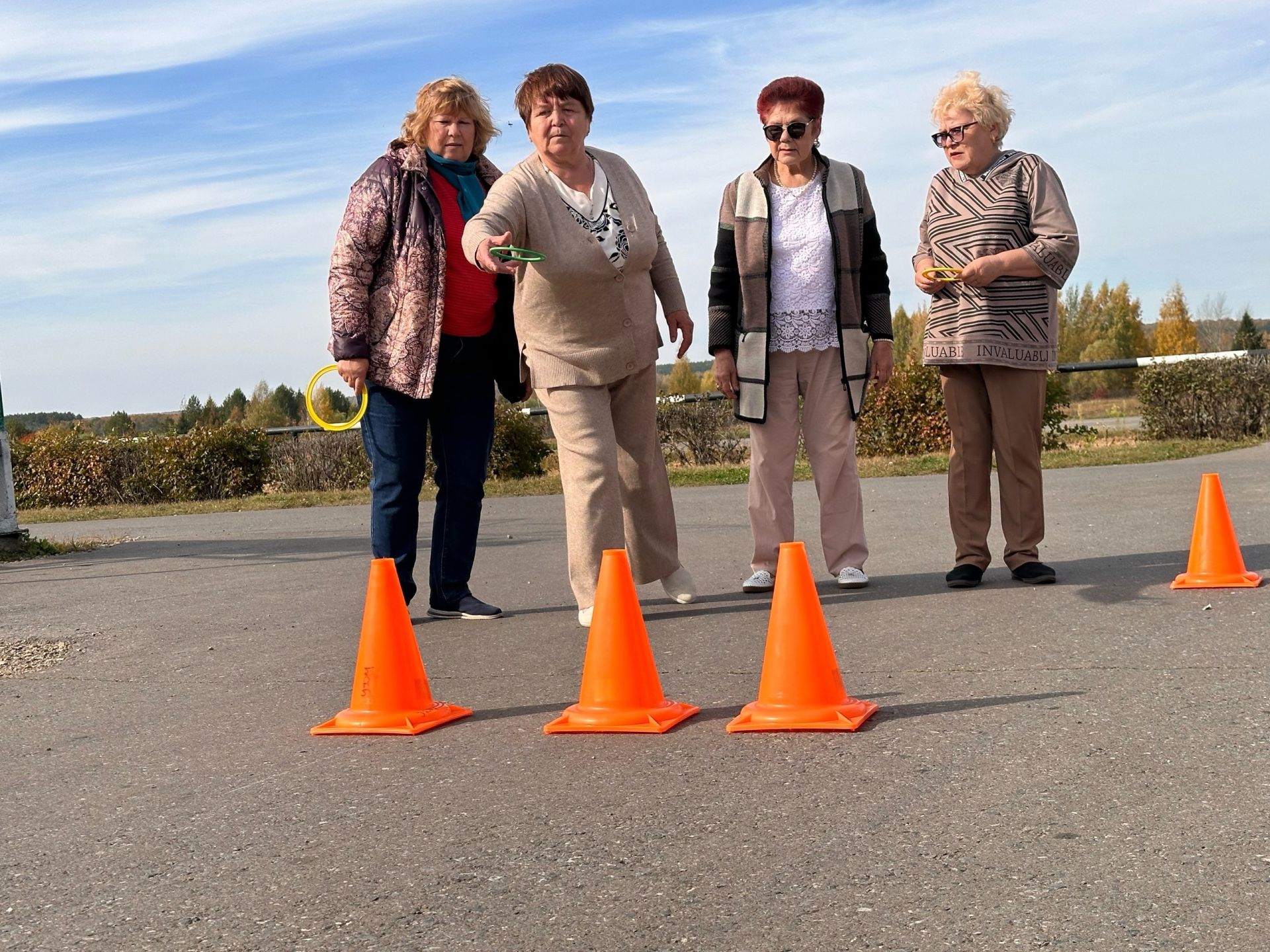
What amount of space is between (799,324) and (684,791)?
3659 millimetres

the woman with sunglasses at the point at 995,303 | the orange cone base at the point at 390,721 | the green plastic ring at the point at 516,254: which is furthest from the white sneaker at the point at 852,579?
the orange cone base at the point at 390,721

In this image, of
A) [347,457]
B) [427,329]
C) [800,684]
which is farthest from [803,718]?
[347,457]

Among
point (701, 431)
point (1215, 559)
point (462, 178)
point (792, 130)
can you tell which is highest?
point (792, 130)

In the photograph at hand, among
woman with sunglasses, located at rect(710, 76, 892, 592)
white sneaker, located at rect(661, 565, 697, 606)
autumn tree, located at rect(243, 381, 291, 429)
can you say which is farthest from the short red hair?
autumn tree, located at rect(243, 381, 291, 429)

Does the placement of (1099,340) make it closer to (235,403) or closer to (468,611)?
(235,403)

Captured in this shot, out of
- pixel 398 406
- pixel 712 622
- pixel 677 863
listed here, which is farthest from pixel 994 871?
pixel 398 406

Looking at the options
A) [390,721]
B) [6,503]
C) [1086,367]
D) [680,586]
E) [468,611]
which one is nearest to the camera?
[390,721]

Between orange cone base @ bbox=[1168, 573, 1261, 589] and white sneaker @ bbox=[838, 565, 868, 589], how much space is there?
55.1 inches

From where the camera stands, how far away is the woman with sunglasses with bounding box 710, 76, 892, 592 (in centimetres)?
697

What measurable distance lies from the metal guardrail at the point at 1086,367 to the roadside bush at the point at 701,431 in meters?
0.11

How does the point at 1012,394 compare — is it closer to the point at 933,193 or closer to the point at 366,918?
the point at 933,193

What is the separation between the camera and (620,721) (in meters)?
4.47

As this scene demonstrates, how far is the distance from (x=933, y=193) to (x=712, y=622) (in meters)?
2.40

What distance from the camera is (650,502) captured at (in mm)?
6691
